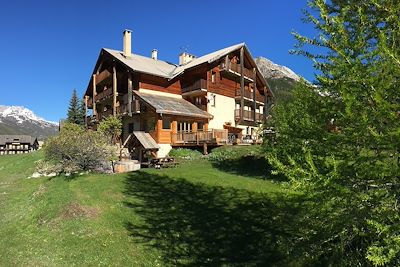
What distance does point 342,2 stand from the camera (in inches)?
299

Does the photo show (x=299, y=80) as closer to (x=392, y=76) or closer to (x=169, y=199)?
(x=392, y=76)

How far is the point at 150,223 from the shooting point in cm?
1377

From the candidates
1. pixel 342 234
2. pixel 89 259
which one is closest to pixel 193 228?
pixel 89 259

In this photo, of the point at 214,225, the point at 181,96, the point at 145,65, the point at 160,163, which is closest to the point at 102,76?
the point at 145,65

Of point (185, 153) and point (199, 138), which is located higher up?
point (199, 138)

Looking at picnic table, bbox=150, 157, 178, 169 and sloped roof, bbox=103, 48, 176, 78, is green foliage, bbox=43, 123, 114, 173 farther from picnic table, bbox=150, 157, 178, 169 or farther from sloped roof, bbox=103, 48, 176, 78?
sloped roof, bbox=103, 48, 176, 78

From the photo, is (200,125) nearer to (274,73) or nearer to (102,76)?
(102,76)

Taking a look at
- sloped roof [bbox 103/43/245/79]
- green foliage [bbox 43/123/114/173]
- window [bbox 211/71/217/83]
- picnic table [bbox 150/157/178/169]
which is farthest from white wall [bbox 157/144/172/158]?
window [bbox 211/71/217/83]

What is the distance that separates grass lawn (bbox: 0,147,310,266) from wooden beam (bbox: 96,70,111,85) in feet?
77.9

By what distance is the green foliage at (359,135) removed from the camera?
5.18 m

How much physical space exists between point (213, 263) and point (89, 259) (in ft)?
13.1

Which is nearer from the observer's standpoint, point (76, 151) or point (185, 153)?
point (76, 151)

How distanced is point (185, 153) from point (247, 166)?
8.34m

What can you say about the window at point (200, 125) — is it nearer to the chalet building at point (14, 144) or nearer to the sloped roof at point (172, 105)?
the sloped roof at point (172, 105)
